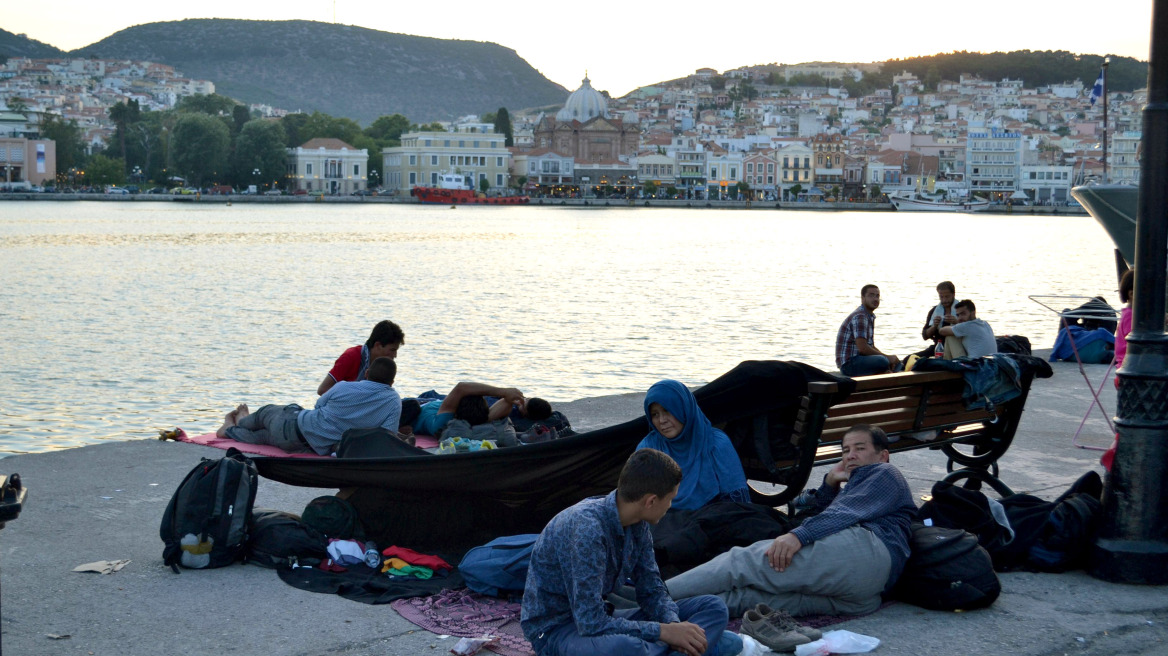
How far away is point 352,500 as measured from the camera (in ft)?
14.8

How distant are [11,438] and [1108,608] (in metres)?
7.73

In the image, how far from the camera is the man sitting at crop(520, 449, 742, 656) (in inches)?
115

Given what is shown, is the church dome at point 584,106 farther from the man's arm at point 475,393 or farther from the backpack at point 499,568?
the backpack at point 499,568

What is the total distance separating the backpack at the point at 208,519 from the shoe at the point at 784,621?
1.82 m

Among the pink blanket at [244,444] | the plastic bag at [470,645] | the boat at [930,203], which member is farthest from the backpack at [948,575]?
the boat at [930,203]

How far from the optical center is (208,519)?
423 centimetres

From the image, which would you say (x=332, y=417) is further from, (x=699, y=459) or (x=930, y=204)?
(x=930, y=204)

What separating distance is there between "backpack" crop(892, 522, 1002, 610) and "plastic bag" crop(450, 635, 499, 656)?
4.46ft

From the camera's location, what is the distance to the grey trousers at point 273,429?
6.46 m

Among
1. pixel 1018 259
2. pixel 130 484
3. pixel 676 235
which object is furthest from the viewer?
pixel 676 235

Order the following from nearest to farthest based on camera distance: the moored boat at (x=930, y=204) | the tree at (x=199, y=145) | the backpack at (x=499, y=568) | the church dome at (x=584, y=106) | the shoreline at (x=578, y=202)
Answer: the backpack at (x=499, y=568) → the tree at (x=199, y=145) → the shoreline at (x=578, y=202) → the moored boat at (x=930, y=204) → the church dome at (x=584, y=106)

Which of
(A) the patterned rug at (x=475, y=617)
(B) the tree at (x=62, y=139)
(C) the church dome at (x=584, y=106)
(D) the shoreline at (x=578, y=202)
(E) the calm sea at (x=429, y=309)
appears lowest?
(E) the calm sea at (x=429, y=309)

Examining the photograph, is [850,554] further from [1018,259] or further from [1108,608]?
[1018,259]

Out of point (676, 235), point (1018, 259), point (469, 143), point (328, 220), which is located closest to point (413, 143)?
point (469, 143)
